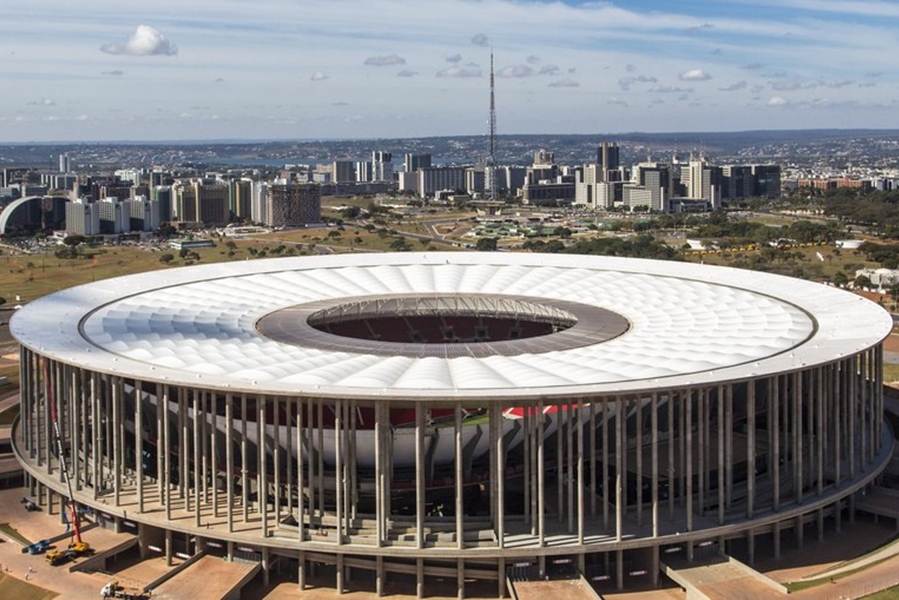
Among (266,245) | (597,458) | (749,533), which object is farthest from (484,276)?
(266,245)

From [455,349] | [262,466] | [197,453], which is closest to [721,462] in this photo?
[455,349]

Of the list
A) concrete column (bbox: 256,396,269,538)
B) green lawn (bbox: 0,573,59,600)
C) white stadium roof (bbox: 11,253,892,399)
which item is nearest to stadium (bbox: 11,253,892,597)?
concrete column (bbox: 256,396,269,538)

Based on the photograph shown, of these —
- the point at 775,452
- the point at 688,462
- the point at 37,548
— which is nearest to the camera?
the point at 688,462

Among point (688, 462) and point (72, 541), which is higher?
point (688, 462)

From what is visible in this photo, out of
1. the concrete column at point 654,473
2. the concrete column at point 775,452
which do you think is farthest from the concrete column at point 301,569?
the concrete column at point 775,452

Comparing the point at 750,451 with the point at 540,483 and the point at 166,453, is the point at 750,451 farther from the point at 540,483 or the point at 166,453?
the point at 166,453

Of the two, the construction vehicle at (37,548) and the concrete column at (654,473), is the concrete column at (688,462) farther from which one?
the construction vehicle at (37,548)
